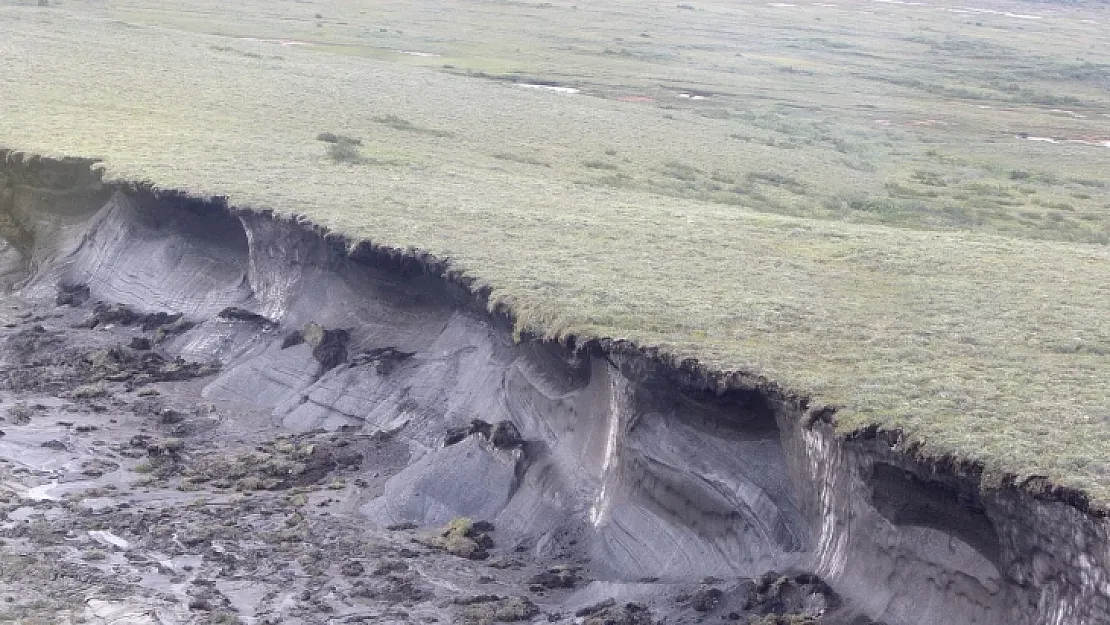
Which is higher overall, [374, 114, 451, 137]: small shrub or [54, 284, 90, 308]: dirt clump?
[374, 114, 451, 137]: small shrub

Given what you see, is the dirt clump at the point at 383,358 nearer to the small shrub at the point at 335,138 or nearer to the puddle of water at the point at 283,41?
the small shrub at the point at 335,138

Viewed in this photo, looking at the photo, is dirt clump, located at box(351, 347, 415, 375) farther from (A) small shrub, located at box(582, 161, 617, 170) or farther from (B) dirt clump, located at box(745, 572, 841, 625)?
(A) small shrub, located at box(582, 161, 617, 170)

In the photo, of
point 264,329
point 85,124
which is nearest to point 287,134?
point 85,124

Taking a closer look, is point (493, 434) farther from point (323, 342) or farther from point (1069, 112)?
point (1069, 112)

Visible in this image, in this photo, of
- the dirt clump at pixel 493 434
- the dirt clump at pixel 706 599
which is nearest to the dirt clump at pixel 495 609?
the dirt clump at pixel 706 599

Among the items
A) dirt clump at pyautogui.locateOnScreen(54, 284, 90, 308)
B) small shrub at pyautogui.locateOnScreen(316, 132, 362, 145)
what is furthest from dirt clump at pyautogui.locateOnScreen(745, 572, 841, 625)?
small shrub at pyautogui.locateOnScreen(316, 132, 362, 145)

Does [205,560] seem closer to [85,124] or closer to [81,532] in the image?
[81,532]

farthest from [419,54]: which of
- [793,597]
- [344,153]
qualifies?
Answer: [793,597]
